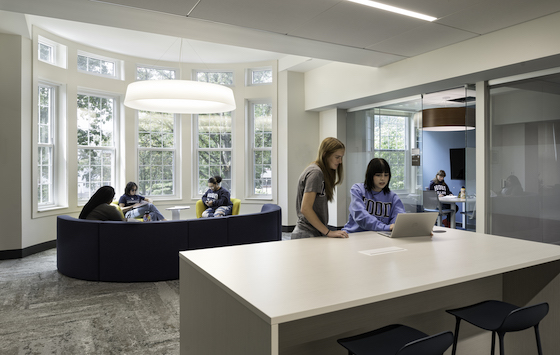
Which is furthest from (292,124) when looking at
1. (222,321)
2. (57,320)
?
(222,321)

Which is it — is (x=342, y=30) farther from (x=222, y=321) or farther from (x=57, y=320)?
(x=57, y=320)

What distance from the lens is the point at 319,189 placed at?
267 centimetres

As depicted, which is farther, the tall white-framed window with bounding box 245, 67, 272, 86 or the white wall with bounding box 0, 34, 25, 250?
the tall white-framed window with bounding box 245, 67, 272, 86

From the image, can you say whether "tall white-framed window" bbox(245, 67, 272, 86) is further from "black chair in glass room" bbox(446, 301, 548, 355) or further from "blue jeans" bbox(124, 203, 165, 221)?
"black chair in glass room" bbox(446, 301, 548, 355)

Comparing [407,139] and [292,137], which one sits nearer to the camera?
[407,139]

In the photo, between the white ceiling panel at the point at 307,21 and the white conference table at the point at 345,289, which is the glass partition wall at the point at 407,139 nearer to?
the white ceiling panel at the point at 307,21

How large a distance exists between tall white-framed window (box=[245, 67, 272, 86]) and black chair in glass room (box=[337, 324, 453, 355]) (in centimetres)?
674

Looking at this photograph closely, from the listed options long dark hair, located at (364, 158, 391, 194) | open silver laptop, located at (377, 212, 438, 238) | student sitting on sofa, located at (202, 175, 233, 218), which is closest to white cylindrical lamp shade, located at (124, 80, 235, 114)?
student sitting on sofa, located at (202, 175, 233, 218)

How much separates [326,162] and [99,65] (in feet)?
19.7

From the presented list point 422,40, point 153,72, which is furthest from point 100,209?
point 422,40

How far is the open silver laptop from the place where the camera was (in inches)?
102

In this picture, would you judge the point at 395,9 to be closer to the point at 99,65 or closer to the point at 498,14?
the point at 498,14

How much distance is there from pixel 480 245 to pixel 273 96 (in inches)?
232

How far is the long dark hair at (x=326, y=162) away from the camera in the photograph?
270 centimetres
